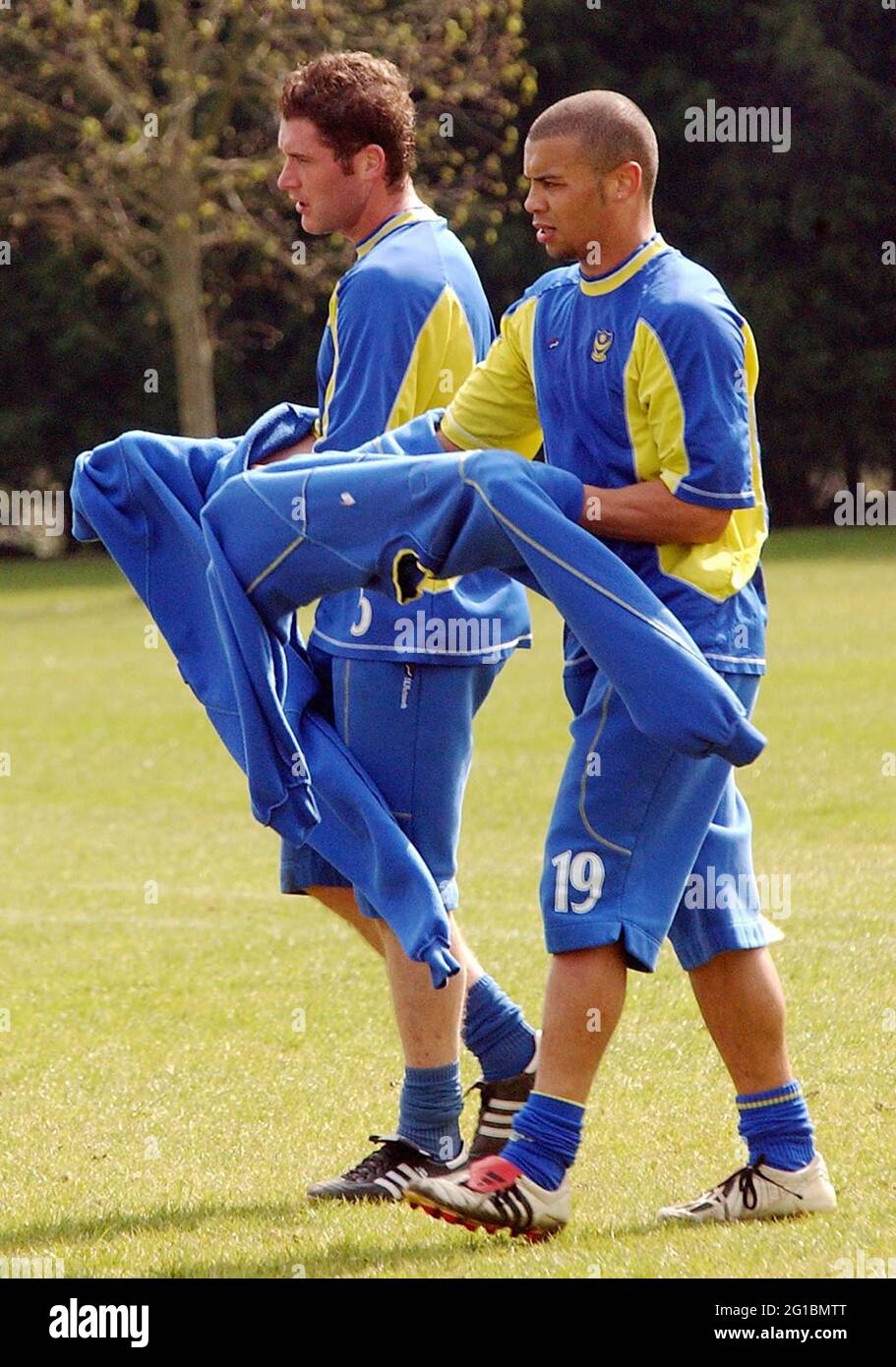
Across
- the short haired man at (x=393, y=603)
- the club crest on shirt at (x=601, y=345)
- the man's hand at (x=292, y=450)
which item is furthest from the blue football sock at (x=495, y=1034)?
the club crest on shirt at (x=601, y=345)

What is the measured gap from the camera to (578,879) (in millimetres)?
4406

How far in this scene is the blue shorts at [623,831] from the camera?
4.38 meters

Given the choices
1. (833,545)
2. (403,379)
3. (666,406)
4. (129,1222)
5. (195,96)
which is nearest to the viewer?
(666,406)

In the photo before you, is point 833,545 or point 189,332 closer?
point 189,332

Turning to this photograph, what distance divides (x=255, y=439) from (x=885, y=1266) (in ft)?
7.54

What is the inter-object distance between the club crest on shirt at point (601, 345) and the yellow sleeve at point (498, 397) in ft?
0.89

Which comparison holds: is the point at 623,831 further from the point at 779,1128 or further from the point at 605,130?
the point at 605,130

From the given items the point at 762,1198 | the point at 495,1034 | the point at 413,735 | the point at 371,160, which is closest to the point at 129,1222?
the point at 495,1034

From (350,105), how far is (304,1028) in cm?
305

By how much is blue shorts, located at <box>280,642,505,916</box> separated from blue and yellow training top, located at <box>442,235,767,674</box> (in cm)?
52

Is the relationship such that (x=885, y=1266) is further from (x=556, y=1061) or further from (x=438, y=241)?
(x=438, y=241)

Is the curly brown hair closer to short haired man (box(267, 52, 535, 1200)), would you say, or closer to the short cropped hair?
short haired man (box(267, 52, 535, 1200))

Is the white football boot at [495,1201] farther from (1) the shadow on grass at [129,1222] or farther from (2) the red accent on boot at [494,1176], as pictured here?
(1) the shadow on grass at [129,1222]

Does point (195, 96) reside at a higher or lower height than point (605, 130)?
higher
